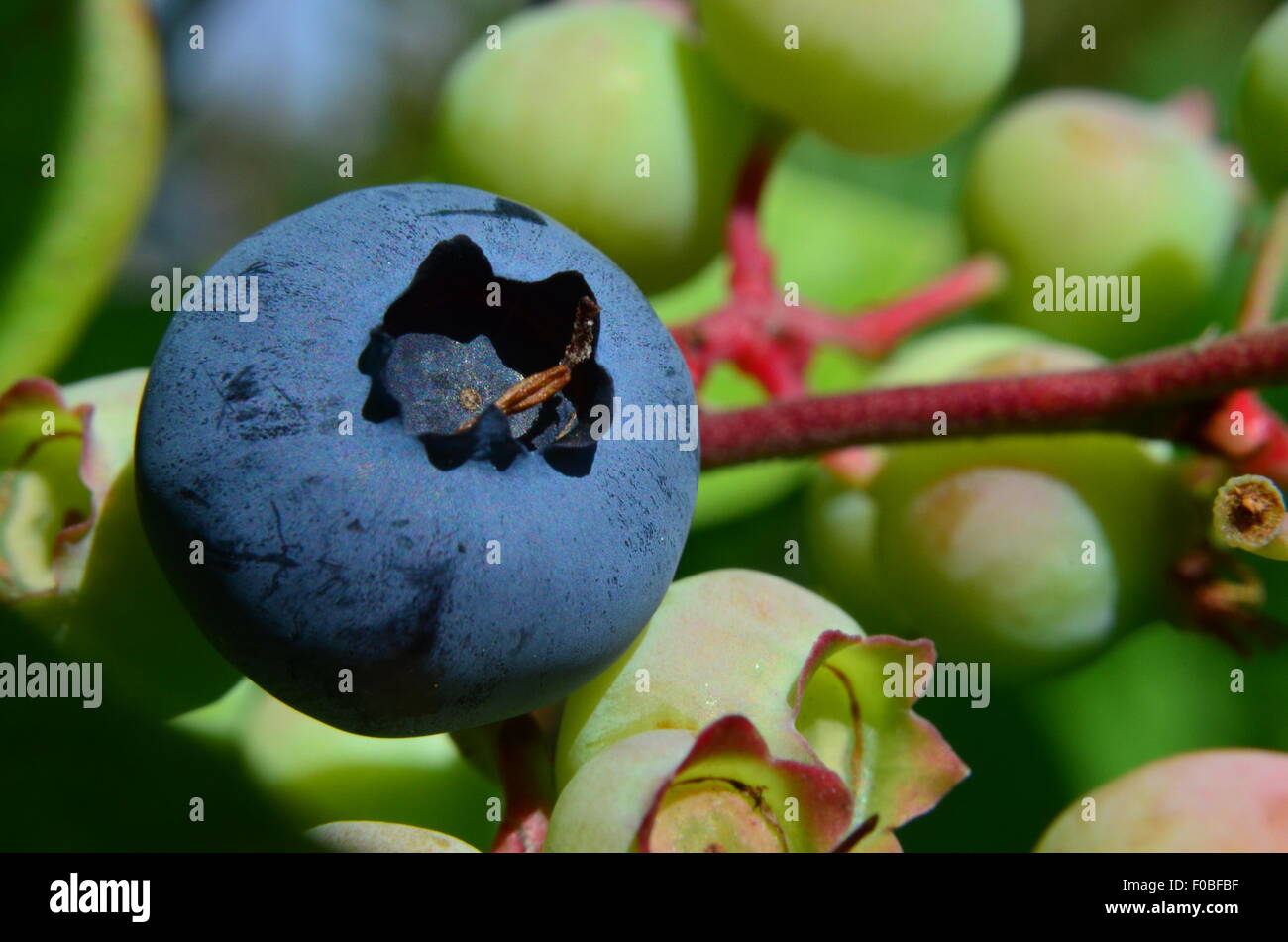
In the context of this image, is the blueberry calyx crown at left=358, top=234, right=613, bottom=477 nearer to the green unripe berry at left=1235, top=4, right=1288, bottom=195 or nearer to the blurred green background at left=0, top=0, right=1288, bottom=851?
the blurred green background at left=0, top=0, right=1288, bottom=851

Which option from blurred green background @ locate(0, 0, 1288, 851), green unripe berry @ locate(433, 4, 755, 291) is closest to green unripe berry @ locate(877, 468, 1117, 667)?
blurred green background @ locate(0, 0, 1288, 851)

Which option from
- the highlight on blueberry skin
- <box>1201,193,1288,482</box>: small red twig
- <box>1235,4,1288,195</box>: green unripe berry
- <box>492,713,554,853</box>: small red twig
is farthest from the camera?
<box>1235,4,1288,195</box>: green unripe berry

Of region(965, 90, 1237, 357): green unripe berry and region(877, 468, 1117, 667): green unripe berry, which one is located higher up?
region(965, 90, 1237, 357): green unripe berry

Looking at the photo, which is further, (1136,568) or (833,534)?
(833,534)

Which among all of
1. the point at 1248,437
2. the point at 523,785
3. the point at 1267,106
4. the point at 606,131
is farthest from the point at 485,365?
the point at 1267,106

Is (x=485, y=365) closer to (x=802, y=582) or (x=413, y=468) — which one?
(x=413, y=468)
